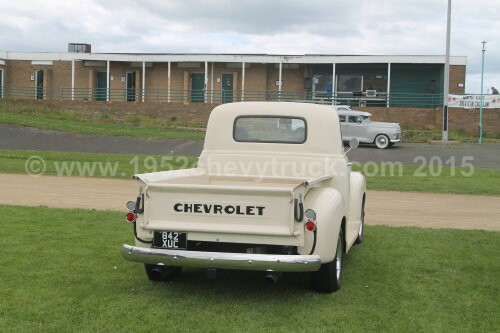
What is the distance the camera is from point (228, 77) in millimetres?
40094

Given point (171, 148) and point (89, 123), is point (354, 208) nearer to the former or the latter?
point (171, 148)

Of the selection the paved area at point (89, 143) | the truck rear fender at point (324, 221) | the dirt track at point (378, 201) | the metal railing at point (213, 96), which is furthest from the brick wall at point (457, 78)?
the truck rear fender at point (324, 221)

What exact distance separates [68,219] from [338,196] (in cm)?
528

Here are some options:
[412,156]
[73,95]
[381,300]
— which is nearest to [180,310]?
[381,300]

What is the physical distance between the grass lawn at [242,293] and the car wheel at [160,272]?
0.10 meters

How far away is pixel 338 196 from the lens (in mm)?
6344

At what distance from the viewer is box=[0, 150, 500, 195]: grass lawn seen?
50.6 feet

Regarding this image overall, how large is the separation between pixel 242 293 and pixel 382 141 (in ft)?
70.2

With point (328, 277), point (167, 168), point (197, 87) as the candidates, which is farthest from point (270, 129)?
point (197, 87)

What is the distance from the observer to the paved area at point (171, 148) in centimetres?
2292

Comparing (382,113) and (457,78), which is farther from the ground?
(457,78)

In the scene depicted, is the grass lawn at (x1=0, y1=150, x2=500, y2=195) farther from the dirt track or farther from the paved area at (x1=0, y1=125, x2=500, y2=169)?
the paved area at (x1=0, y1=125, x2=500, y2=169)

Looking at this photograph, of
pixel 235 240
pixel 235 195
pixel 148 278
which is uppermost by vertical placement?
pixel 235 195

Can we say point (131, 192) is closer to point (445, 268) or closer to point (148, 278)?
point (148, 278)
